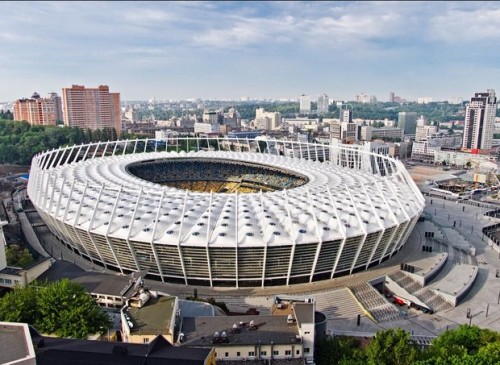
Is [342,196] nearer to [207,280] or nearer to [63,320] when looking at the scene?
[207,280]

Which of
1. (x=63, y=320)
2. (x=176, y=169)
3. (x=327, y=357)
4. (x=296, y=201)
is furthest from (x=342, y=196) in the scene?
(x=176, y=169)

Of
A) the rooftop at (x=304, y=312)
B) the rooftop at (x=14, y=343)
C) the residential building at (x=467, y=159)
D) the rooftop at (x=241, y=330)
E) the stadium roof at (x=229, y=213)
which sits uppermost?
the stadium roof at (x=229, y=213)

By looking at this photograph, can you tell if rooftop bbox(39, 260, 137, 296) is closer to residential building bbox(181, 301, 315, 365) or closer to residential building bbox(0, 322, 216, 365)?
residential building bbox(181, 301, 315, 365)

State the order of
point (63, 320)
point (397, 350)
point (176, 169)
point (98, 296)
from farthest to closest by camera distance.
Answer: point (176, 169) → point (98, 296) → point (63, 320) → point (397, 350)

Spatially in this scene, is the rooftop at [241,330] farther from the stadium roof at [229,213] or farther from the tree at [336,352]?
the stadium roof at [229,213]

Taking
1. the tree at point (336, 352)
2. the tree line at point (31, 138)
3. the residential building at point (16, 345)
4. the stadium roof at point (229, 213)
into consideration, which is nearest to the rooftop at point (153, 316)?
the residential building at point (16, 345)

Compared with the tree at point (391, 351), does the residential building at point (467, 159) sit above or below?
below
